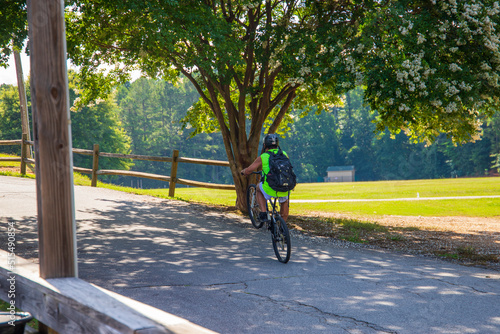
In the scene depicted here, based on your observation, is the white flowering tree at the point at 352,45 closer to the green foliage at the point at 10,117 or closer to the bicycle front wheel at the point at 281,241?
the bicycle front wheel at the point at 281,241

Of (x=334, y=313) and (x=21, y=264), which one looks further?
(x=334, y=313)

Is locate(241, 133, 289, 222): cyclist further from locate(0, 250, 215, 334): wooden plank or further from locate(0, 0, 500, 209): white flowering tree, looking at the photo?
locate(0, 250, 215, 334): wooden plank

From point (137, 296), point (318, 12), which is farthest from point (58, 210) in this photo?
point (318, 12)

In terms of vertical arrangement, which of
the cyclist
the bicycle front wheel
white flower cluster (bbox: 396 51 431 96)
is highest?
white flower cluster (bbox: 396 51 431 96)

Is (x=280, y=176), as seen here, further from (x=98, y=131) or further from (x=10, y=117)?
(x=98, y=131)

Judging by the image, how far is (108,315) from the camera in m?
2.57

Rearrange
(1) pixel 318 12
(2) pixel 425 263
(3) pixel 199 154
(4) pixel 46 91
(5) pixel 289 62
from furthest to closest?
(3) pixel 199 154
(1) pixel 318 12
(5) pixel 289 62
(2) pixel 425 263
(4) pixel 46 91

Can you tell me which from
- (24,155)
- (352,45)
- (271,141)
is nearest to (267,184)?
(271,141)

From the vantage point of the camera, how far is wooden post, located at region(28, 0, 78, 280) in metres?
3.17

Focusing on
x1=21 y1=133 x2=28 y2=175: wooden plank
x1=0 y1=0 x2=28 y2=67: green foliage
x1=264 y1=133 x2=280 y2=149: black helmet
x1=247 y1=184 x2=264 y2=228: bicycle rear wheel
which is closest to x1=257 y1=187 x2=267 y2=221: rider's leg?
x1=264 y1=133 x2=280 y2=149: black helmet

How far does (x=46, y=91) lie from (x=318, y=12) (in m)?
9.68

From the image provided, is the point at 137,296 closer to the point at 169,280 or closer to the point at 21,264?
the point at 169,280

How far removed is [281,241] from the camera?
725 cm

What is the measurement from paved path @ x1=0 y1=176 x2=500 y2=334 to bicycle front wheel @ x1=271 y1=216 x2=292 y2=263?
23 centimetres
